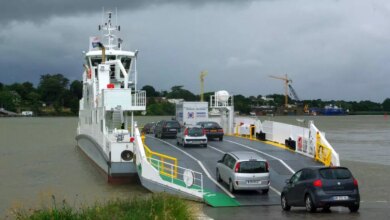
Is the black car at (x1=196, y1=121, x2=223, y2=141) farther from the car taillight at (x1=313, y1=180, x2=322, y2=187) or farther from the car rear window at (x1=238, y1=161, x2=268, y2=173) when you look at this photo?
the car taillight at (x1=313, y1=180, x2=322, y2=187)

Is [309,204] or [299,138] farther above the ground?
[299,138]

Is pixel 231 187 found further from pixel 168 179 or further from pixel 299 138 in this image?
pixel 299 138

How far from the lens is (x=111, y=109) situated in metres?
28.2

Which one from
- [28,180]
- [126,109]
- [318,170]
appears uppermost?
[126,109]

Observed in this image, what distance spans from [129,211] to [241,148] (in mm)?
19604

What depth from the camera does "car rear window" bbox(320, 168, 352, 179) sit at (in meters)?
16.7

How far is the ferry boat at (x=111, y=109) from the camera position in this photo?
26.1 meters

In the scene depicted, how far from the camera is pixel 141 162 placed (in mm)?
23656

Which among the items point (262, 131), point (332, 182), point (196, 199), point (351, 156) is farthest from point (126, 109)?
point (351, 156)

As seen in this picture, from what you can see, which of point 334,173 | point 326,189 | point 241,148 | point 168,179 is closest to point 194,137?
point 241,148

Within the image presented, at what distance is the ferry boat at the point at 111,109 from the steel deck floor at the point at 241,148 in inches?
103

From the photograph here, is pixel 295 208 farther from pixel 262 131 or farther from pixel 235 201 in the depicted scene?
pixel 262 131

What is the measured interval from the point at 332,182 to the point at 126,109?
14261 millimetres

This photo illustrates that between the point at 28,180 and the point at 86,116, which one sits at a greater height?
the point at 86,116
